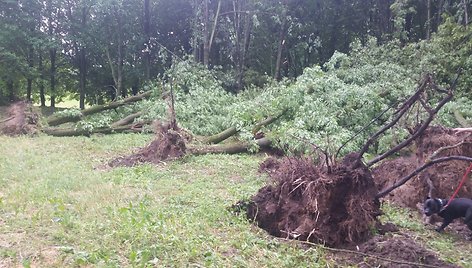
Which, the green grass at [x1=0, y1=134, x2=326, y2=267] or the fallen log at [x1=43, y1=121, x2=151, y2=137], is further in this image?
the fallen log at [x1=43, y1=121, x2=151, y2=137]

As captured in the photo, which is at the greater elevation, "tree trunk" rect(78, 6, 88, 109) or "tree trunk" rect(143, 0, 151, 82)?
"tree trunk" rect(143, 0, 151, 82)

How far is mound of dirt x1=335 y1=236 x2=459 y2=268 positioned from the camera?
11.3 ft

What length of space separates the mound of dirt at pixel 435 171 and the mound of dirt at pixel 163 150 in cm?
378

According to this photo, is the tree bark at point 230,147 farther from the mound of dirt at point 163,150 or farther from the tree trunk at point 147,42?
the tree trunk at point 147,42

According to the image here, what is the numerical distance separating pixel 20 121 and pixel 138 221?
27.4 feet

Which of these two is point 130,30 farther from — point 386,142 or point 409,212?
point 409,212

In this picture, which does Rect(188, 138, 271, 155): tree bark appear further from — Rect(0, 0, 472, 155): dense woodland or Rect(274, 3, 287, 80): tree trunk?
Rect(274, 3, 287, 80): tree trunk

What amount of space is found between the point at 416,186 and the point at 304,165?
221 centimetres

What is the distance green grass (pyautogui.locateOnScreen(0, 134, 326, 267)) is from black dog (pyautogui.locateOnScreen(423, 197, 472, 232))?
1643mm

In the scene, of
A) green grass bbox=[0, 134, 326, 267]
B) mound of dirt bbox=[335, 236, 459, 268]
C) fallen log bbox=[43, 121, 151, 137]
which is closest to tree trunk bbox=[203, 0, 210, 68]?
fallen log bbox=[43, 121, 151, 137]

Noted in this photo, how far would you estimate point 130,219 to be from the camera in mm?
3932

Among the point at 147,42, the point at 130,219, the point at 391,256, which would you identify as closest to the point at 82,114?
the point at 130,219

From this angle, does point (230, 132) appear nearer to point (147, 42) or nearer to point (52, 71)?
point (147, 42)

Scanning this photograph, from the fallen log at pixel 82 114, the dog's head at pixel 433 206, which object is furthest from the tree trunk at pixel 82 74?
the dog's head at pixel 433 206
